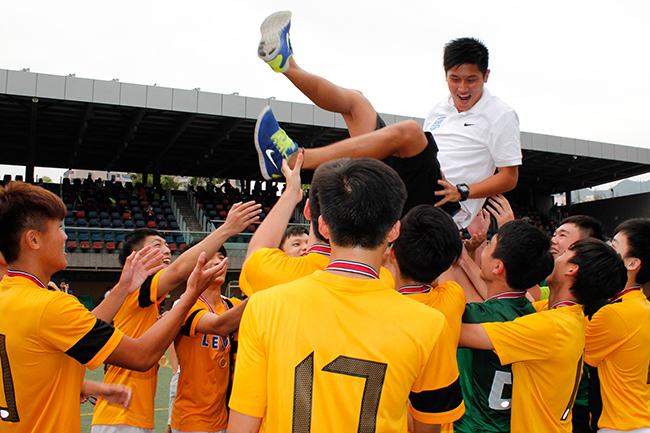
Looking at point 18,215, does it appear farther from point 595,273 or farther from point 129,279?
point 595,273

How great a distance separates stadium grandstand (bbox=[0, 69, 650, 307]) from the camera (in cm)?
1533

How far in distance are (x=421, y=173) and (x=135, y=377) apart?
8.61 feet

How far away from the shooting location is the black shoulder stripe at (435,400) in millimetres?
1763

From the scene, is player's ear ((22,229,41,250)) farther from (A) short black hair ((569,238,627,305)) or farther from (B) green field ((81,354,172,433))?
(B) green field ((81,354,172,433))

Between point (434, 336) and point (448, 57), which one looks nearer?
point (434, 336)

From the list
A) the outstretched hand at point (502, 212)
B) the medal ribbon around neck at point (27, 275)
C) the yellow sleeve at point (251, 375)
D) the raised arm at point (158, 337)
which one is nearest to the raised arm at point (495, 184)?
the outstretched hand at point (502, 212)

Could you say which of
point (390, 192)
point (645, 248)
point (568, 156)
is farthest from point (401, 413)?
point (568, 156)

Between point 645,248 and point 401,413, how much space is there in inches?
110

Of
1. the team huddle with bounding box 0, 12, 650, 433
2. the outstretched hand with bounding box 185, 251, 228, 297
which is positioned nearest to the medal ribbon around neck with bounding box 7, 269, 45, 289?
the team huddle with bounding box 0, 12, 650, 433

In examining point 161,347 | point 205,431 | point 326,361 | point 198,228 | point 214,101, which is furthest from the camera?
point 198,228

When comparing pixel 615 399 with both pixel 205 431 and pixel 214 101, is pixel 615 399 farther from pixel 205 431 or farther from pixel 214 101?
pixel 214 101

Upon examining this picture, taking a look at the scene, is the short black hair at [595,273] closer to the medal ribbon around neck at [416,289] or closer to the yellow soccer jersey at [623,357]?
the yellow soccer jersey at [623,357]

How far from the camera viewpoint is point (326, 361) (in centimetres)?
157

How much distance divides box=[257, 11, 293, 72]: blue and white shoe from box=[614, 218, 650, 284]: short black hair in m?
2.75
